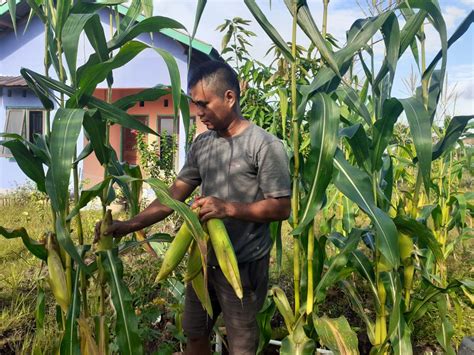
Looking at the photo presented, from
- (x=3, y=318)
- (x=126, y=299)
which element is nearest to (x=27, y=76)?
(x=126, y=299)

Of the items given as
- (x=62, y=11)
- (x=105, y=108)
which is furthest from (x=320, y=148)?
(x=62, y=11)

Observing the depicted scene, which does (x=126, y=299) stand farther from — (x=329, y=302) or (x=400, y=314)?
(x=329, y=302)

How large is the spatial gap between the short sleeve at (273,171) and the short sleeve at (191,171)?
40cm

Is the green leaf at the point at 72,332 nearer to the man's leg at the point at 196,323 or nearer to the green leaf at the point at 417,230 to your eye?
the man's leg at the point at 196,323

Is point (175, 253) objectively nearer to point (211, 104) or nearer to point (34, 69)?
point (211, 104)

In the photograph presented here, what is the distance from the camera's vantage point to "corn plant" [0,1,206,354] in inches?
54.9

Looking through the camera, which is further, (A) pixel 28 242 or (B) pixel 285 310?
(B) pixel 285 310

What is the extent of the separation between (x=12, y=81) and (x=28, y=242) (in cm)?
796

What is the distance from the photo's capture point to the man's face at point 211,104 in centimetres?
184

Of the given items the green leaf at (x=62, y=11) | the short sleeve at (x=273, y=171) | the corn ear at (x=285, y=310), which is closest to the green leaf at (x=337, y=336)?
the corn ear at (x=285, y=310)

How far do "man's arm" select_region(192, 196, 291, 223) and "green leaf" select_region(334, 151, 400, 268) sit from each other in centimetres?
26

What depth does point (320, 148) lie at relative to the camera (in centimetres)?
160

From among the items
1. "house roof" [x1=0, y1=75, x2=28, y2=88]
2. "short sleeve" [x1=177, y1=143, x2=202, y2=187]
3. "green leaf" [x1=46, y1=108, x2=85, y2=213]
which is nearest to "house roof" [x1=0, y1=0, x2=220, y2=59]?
"house roof" [x1=0, y1=75, x2=28, y2=88]

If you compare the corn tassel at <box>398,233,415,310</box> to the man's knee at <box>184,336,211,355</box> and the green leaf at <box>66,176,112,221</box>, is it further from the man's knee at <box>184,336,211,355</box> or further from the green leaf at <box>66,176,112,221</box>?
the green leaf at <box>66,176,112,221</box>
